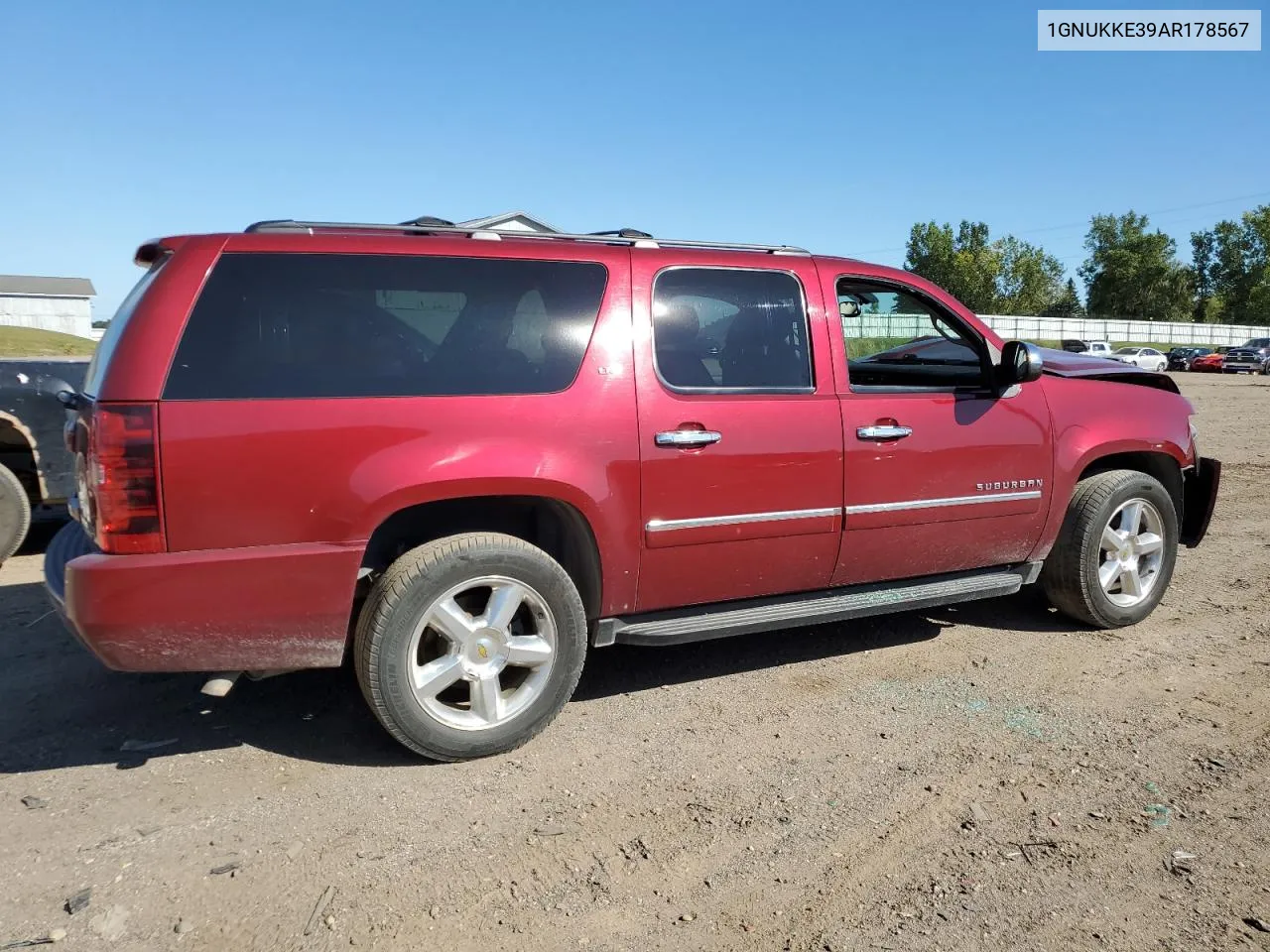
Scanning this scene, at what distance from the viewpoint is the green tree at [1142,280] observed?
8131 centimetres

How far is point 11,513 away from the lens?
6129mm

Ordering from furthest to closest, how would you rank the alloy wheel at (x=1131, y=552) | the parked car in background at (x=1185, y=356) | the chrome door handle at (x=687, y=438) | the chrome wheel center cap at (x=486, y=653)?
the parked car in background at (x=1185, y=356) → the alloy wheel at (x=1131, y=552) → the chrome door handle at (x=687, y=438) → the chrome wheel center cap at (x=486, y=653)

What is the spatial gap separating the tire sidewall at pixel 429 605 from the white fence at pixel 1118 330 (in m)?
54.7

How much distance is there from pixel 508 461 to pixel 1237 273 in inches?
4105

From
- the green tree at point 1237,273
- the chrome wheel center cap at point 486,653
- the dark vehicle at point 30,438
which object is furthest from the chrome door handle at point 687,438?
the green tree at point 1237,273

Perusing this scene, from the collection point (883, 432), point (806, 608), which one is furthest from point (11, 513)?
point (883, 432)

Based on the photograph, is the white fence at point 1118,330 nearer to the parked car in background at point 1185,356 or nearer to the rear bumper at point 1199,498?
the parked car in background at point 1185,356

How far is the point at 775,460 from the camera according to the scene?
382cm

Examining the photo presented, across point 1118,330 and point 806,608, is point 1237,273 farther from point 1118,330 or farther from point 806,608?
point 806,608

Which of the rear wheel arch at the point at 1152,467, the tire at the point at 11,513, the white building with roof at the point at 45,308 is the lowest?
the tire at the point at 11,513

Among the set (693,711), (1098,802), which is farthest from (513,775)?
(1098,802)

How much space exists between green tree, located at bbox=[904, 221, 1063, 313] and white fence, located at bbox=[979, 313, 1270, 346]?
47.1ft

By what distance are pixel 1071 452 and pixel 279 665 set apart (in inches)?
149

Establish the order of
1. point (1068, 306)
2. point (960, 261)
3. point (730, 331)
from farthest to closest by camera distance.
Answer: point (1068, 306), point (960, 261), point (730, 331)
